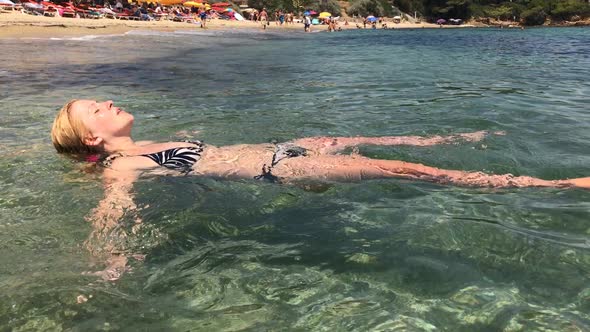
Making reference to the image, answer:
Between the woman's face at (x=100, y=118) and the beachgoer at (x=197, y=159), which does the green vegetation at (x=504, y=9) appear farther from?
the woman's face at (x=100, y=118)

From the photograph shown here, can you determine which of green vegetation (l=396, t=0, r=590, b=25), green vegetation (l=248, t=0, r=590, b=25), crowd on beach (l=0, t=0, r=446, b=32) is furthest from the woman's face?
green vegetation (l=396, t=0, r=590, b=25)

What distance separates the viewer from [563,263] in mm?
2723

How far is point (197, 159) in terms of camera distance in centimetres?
453

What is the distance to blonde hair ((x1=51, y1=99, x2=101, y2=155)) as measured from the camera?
172 inches

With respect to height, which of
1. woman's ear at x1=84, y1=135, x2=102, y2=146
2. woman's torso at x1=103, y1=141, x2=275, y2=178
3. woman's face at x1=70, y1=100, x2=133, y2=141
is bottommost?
woman's torso at x1=103, y1=141, x2=275, y2=178

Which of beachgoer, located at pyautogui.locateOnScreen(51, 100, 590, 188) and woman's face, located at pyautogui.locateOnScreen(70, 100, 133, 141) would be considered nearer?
beachgoer, located at pyautogui.locateOnScreen(51, 100, 590, 188)

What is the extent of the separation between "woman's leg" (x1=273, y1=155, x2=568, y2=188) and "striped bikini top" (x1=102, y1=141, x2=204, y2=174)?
0.89 meters

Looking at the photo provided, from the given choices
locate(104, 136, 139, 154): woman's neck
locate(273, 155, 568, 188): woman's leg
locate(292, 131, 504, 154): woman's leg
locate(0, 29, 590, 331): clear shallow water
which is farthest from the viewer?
locate(292, 131, 504, 154): woman's leg

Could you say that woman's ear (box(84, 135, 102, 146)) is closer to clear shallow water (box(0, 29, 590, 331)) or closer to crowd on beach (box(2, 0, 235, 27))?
clear shallow water (box(0, 29, 590, 331))

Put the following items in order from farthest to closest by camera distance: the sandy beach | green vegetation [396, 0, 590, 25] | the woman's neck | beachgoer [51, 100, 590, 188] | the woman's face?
green vegetation [396, 0, 590, 25] < the sandy beach < the woman's neck < the woman's face < beachgoer [51, 100, 590, 188]

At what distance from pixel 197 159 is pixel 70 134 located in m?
1.29

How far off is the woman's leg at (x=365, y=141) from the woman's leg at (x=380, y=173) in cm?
60

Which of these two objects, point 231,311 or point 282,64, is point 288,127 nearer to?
point 231,311

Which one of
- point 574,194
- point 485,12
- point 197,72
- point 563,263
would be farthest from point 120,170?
point 485,12
